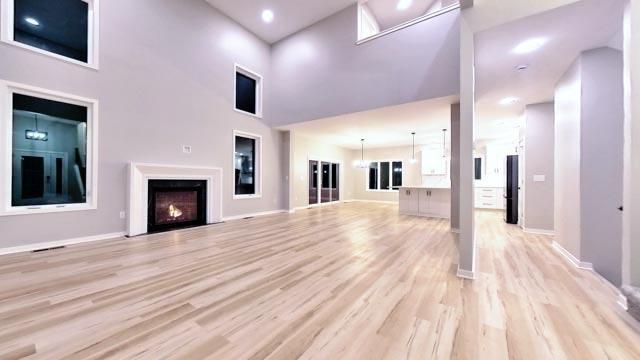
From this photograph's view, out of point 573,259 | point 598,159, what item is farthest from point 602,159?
point 573,259

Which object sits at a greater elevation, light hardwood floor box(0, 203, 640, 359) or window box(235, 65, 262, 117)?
window box(235, 65, 262, 117)

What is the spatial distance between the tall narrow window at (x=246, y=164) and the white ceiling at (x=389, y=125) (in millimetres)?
1210

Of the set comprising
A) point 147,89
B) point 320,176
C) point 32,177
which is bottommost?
point 32,177

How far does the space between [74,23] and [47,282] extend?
165 inches

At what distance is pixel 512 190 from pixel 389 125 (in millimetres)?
3539

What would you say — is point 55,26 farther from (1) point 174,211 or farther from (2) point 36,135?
(1) point 174,211

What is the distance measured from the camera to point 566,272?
276cm

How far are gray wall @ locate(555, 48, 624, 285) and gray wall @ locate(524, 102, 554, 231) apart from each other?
206cm

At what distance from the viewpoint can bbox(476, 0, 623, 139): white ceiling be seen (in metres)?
2.34

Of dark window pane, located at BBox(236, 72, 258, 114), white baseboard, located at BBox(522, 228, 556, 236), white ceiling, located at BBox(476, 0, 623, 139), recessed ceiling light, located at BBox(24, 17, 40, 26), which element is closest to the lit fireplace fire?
dark window pane, located at BBox(236, 72, 258, 114)

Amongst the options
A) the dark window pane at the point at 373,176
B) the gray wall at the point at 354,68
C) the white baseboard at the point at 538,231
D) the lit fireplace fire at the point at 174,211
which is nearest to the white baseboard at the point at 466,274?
the gray wall at the point at 354,68

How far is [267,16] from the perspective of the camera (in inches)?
241

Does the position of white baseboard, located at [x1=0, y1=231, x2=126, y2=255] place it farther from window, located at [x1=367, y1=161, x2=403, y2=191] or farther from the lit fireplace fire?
window, located at [x1=367, y1=161, x2=403, y2=191]

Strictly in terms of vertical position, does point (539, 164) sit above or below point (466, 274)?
above
